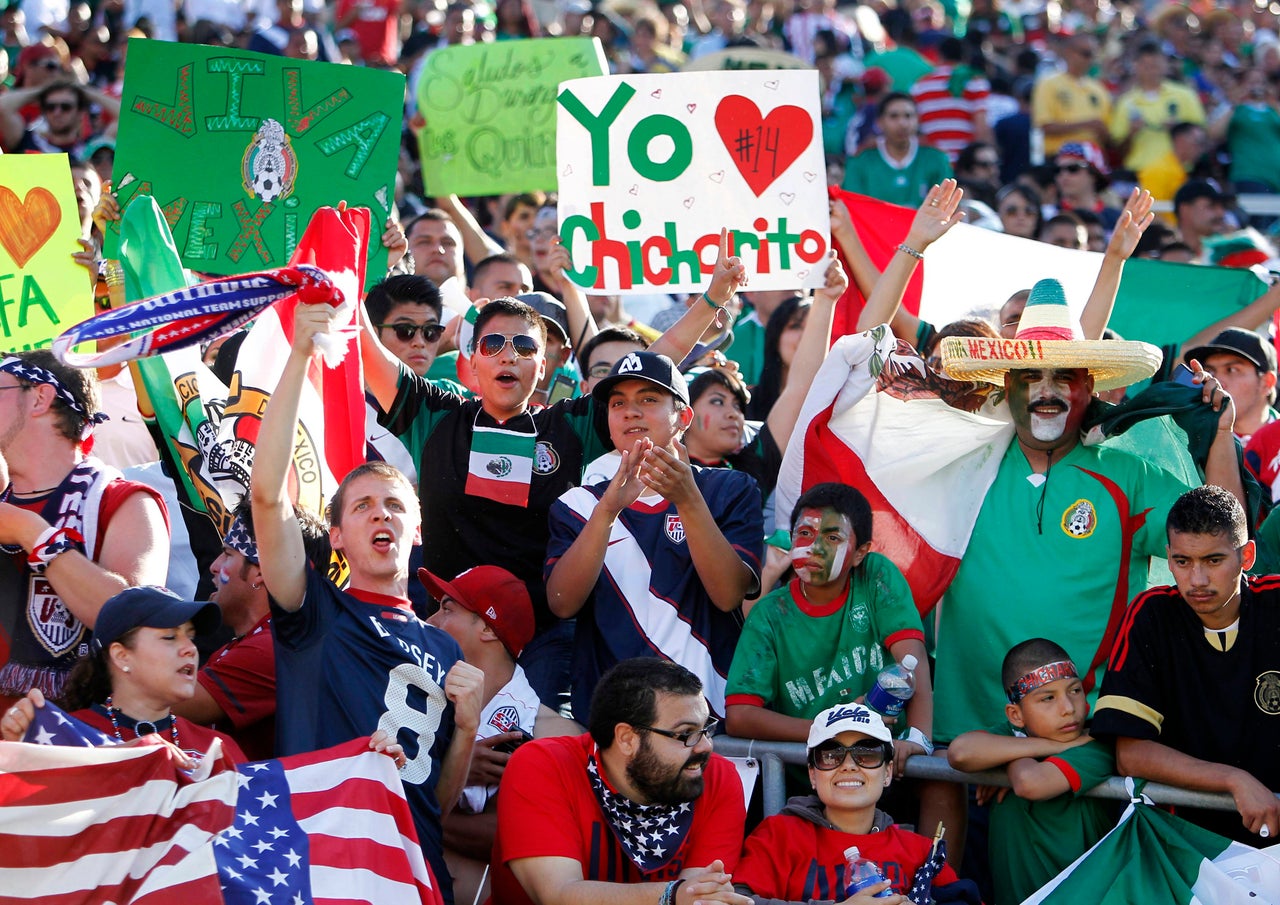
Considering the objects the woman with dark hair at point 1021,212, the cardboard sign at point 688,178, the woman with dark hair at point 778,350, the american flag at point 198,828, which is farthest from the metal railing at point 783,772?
the woman with dark hair at point 1021,212

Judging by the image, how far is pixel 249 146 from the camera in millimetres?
7613

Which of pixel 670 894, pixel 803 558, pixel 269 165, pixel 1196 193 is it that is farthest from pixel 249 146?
pixel 1196 193

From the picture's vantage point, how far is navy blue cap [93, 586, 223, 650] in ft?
15.5

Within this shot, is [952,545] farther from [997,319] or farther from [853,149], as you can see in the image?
[853,149]

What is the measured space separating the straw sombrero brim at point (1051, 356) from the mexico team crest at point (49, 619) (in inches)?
121

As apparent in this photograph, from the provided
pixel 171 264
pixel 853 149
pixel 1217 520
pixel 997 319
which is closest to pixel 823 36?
pixel 853 149

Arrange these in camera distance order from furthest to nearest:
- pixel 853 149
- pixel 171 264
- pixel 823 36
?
1. pixel 823 36
2. pixel 853 149
3. pixel 171 264

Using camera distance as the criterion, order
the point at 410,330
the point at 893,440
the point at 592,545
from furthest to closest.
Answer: the point at 410,330 → the point at 893,440 → the point at 592,545

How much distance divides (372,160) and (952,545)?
3214 mm

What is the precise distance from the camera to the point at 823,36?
634 inches

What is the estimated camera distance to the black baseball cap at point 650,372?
592 centimetres

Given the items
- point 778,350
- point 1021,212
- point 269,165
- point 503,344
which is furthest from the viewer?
point 1021,212

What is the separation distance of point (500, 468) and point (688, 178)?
1.89 m

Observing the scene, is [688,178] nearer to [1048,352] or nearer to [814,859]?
[1048,352]
